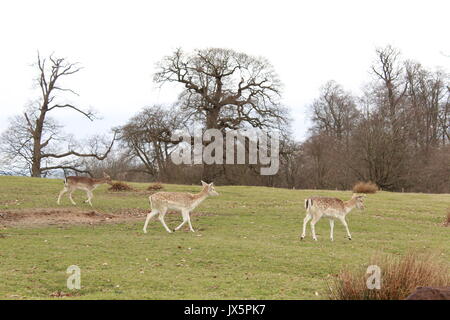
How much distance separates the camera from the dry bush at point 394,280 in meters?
8.00

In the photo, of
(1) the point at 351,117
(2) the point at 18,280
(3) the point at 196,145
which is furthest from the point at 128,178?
(2) the point at 18,280

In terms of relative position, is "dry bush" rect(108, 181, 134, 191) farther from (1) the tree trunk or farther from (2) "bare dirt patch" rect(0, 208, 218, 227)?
(1) the tree trunk

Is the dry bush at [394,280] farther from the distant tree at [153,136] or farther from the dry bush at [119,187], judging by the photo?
the distant tree at [153,136]

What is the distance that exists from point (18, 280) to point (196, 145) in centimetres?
4180

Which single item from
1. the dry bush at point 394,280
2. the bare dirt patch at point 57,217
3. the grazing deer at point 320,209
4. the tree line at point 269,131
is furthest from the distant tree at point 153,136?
the dry bush at point 394,280

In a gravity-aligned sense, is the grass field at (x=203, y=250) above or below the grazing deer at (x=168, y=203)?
below

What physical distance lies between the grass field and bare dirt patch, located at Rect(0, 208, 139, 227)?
2.34 feet

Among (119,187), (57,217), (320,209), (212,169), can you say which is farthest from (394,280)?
(212,169)

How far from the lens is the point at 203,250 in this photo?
1472cm

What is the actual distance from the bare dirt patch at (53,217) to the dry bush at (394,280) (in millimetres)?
14539

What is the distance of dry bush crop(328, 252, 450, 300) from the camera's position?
26.2 feet

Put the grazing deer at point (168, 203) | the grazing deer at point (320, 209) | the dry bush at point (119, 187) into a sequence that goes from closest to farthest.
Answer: the grazing deer at point (320, 209) → the grazing deer at point (168, 203) → the dry bush at point (119, 187)

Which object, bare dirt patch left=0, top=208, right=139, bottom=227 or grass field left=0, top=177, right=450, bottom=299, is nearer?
grass field left=0, top=177, right=450, bottom=299

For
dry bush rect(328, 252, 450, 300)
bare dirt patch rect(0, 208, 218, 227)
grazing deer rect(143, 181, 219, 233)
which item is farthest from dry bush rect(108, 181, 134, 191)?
dry bush rect(328, 252, 450, 300)
